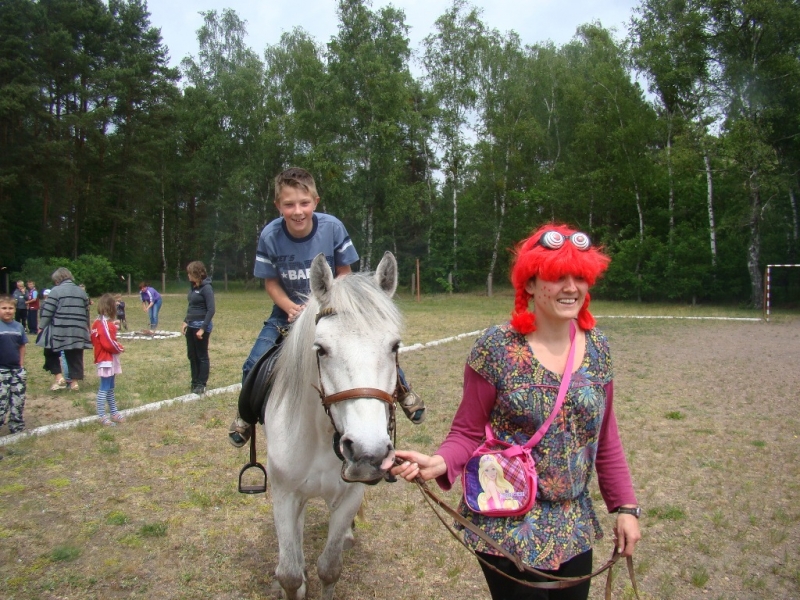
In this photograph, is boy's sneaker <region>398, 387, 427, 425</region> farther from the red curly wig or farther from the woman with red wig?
the red curly wig

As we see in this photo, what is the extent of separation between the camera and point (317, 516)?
4852 millimetres

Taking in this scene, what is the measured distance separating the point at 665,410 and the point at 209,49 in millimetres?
46897

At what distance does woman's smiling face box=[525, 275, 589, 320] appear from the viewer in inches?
82.7

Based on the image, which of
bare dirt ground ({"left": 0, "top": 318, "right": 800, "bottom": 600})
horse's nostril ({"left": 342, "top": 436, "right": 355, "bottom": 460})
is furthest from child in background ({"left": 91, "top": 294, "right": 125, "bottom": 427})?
horse's nostril ({"left": 342, "top": 436, "right": 355, "bottom": 460})

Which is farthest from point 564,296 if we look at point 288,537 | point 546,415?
point 288,537

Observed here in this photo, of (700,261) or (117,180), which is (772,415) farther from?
(117,180)

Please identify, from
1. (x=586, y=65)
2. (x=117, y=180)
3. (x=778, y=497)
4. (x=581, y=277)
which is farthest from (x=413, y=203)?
(x=581, y=277)

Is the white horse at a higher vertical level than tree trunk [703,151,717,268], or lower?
lower

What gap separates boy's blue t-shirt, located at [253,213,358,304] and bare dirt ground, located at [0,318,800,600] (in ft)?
6.41

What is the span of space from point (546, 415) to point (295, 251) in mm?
2080

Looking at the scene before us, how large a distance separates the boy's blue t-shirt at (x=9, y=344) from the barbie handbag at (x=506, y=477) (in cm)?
670

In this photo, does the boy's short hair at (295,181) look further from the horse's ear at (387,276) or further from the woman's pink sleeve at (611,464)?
the woman's pink sleeve at (611,464)

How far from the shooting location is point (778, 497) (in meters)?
5.04

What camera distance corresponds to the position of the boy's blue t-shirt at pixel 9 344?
6.83m
